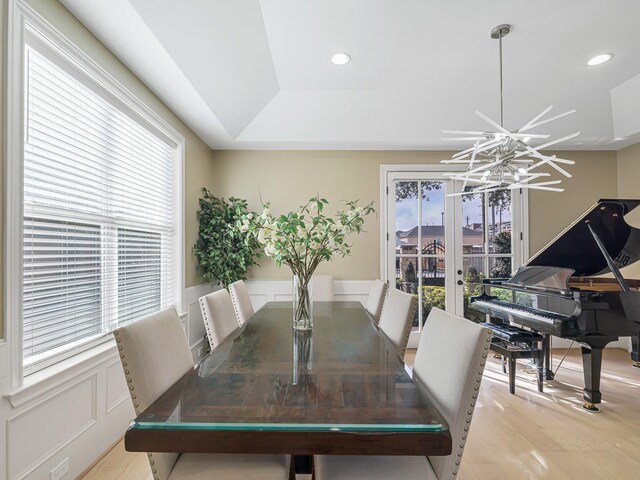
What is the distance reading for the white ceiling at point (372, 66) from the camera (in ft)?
7.36

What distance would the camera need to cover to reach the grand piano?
8.21 ft

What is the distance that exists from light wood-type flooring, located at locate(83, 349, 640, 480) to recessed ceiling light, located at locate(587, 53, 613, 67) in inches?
117

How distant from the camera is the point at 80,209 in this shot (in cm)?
200

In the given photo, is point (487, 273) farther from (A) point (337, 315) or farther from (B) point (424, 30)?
(B) point (424, 30)

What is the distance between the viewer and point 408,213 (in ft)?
14.1

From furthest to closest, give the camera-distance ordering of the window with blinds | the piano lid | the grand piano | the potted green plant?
1. the potted green plant
2. the piano lid
3. the grand piano
4. the window with blinds

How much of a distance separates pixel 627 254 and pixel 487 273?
4.88 ft

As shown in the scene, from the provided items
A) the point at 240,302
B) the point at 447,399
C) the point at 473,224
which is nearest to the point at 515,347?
the point at 473,224

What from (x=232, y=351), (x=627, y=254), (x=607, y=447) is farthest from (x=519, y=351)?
(x=232, y=351)

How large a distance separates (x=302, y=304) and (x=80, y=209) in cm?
145

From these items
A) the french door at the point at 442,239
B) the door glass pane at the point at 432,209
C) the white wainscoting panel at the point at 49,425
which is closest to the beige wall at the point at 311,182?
the french door at the point at 442,239

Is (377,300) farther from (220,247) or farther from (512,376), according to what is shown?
(220,247)

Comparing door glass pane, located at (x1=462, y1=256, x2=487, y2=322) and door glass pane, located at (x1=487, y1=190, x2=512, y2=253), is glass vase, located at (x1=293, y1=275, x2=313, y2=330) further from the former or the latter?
door glass pane, located at (x1=487, y1=190, x2=512, y2=253)

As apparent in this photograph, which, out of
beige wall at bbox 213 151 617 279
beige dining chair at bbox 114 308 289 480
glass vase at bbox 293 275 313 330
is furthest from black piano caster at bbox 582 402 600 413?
beige dining chair at bbox 114 308 289 480
